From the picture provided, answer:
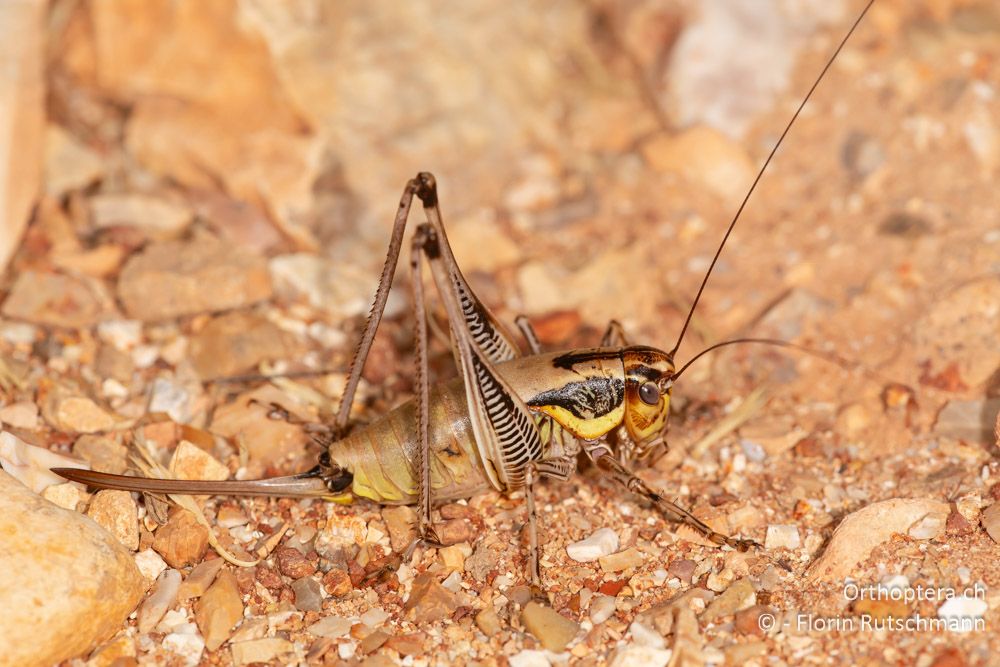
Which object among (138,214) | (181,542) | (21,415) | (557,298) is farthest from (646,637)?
(138,214)

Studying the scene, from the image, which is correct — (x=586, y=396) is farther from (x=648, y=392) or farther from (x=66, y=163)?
(x=66, y=163)

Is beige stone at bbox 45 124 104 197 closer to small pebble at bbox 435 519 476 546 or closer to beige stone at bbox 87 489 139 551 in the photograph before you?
beige stone at bbox 87 489 139 551

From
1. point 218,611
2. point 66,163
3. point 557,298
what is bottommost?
point 218,611

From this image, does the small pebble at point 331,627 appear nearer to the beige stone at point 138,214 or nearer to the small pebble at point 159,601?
the small pebble at point 159,601

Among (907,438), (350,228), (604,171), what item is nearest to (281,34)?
(350,228)

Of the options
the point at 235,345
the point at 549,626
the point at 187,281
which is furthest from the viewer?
the point at 187,281

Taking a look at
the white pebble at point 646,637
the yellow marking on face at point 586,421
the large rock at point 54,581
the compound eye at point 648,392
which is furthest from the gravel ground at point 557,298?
the compound eye at point 648,392

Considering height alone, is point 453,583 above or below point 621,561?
below
